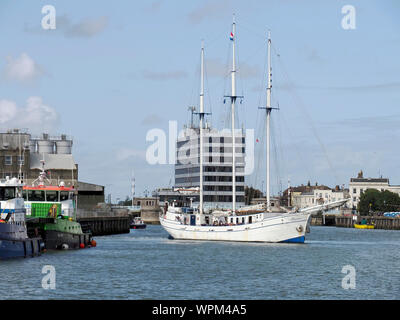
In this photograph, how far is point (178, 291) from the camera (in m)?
45.0

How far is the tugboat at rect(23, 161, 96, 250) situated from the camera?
74188 mm

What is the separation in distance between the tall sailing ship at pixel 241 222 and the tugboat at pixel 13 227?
33431mm

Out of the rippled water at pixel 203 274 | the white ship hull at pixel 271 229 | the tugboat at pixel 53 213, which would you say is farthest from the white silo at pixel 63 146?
the rippled water at pixel 203 274

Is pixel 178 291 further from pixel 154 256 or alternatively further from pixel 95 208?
pixel 95 208

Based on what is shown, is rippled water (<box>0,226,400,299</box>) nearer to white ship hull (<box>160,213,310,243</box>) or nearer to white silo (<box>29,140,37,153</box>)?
white ship hull (<box>160,213,310,243</box>)

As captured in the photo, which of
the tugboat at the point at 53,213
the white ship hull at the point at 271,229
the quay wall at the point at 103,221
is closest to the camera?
the tugboat at the point at 53,213

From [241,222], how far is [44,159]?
51.8 metres

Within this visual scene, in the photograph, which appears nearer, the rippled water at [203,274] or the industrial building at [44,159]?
the rippled water at [203,274]

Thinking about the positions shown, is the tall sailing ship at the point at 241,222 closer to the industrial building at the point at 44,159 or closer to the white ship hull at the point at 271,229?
the white ship hull at the point at 271,229

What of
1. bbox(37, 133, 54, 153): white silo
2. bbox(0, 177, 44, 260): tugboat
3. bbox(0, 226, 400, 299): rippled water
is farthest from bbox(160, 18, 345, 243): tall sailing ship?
bbox(37, 133, 54, 153): white silo

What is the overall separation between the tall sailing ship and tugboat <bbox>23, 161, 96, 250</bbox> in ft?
76.0

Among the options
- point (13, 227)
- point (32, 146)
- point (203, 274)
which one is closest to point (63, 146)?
point (32, 146)

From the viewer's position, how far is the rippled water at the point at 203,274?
44.1m

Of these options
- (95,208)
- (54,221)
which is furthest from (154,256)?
(95,208)
